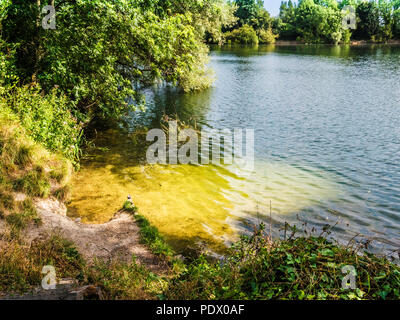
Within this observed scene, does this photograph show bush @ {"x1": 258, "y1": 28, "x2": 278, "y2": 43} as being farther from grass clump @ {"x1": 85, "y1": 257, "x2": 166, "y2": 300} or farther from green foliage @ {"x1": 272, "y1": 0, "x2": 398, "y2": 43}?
grass clump @ {"x1": 85, "y1": 257, "x2": 166, "y2": 300}

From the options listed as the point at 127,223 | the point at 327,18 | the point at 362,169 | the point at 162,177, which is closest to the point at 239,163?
the point at 162,177

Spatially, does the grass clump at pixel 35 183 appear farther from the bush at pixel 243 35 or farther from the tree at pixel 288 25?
the tree at pixel 288 25

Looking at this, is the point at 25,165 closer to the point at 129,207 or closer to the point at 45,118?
the point at 45,118

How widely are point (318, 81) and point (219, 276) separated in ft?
124

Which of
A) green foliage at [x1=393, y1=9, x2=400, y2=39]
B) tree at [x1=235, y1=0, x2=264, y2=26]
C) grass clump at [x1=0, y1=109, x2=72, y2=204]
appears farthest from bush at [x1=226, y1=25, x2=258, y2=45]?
grass clump at [x1=0, y1=109, x2=72, y2=204]

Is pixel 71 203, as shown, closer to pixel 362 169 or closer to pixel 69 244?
pixel 69 244

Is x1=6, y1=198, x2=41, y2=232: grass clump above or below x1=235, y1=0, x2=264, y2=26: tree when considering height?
below

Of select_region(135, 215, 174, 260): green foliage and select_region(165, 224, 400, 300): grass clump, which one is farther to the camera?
select_region(135, 215, 174, 260): green foliage

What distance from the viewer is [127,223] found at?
30.0ft

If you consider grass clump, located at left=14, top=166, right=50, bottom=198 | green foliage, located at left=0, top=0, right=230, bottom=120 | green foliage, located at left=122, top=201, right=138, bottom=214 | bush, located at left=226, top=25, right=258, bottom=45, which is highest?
bush, located at left=226, top=25, right=258, bottom=45

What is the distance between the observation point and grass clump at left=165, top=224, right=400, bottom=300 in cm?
474

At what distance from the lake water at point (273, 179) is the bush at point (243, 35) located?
93255 mm

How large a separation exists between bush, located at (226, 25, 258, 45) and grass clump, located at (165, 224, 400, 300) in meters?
114

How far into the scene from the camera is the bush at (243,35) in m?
111
